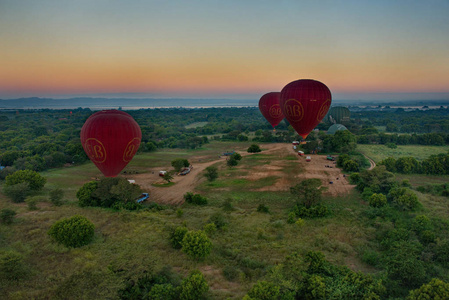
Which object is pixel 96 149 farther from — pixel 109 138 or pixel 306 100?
pixel 306 100

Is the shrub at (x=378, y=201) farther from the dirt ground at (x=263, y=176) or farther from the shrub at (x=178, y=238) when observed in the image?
the shrub at (x=178, y=238)

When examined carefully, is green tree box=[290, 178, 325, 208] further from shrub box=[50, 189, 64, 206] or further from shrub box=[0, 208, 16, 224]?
Answer: shrub box=[0, 208, 16, 224]

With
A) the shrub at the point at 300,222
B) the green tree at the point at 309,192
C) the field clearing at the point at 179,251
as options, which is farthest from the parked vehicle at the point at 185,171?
the shrub at the point at 300,222

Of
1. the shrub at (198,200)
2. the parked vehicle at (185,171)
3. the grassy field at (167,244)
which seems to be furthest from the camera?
the parked vehicle at (185,171)

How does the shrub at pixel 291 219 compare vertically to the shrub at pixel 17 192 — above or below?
below

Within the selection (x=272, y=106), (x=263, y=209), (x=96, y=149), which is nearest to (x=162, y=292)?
(x=263, y=209)
